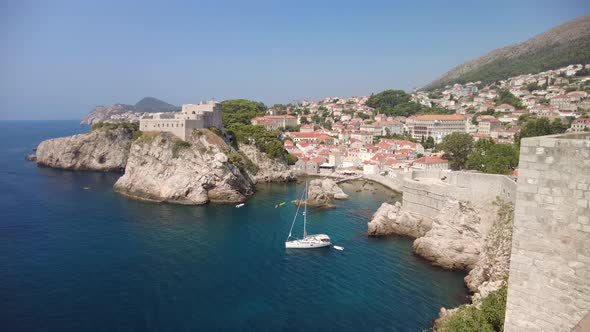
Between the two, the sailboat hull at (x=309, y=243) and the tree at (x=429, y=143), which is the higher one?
the tree at (x=429, y=143)

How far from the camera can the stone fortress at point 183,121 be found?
140 feet

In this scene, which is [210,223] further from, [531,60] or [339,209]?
[531,60]

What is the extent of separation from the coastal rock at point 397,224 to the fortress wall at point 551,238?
19611 millimetres

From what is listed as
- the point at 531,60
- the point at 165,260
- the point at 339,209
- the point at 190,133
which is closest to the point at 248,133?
the point at 190,133

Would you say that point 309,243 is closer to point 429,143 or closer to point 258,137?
point 258,137

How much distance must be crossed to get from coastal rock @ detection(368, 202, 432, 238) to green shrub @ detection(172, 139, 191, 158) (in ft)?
71.3

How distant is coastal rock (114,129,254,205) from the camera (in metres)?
36.6

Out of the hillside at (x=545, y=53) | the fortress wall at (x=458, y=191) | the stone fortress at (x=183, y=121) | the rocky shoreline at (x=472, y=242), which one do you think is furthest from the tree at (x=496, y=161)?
the hillside at (x=545, y=53)

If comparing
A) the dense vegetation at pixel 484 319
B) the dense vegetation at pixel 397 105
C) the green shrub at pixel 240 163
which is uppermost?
the dense vegetation at pixel 397 105

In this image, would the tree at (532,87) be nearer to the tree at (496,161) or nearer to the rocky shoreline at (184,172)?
the tree at (496,161)

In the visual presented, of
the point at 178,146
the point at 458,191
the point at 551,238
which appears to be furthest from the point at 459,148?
the point at 551,238

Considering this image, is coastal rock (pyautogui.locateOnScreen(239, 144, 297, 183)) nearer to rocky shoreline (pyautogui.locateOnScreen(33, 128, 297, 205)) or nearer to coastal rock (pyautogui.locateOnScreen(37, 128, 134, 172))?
rocky shoreline (pyautogui.locateOnScreen(33, 128, 297, 205))

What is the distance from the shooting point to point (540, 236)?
20.3 ft

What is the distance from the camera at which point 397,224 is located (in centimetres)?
2641
